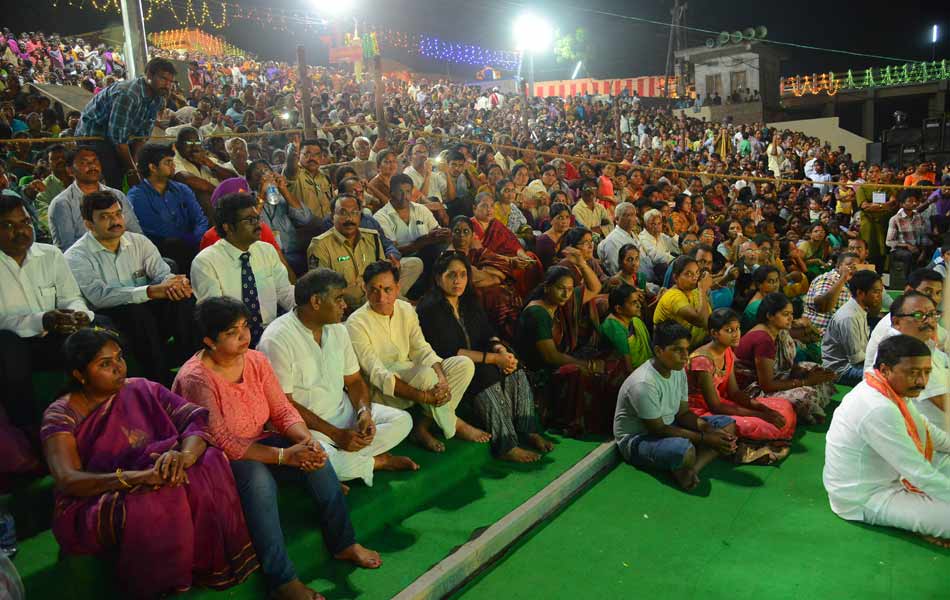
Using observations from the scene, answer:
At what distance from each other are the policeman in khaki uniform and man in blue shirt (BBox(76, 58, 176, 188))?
1.80 metres

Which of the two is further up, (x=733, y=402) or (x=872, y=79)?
(x=872, y=79)

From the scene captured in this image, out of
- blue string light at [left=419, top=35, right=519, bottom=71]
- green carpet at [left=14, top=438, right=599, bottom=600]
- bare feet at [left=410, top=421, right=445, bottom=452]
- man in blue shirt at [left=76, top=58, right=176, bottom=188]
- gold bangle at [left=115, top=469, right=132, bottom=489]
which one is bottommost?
green carpet at [left=14, top=438, right=599, bottom=600]

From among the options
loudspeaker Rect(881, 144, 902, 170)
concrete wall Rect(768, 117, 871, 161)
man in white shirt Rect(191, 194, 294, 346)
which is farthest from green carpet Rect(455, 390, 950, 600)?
concrete wall Rect(768, 117, 871, 161)

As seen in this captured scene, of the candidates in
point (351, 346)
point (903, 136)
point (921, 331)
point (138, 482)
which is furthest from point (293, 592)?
point (903, 136)

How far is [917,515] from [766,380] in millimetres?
1761

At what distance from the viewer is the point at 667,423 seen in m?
4.35

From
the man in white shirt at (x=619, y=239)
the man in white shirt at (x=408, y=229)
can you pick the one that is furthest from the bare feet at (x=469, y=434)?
the man in white shirt at (x=619, y=239)

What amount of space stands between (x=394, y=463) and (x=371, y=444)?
25 centimetres

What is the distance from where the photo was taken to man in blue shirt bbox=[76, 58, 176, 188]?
5.34m

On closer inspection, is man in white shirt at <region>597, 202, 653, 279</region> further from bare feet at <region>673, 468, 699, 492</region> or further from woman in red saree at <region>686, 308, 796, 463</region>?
bare feet at <region>673, 468, 699, 492</region>

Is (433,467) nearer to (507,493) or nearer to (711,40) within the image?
(507,493)

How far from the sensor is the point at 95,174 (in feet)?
14.3

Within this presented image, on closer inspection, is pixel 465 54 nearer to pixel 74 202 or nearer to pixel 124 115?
pixel 124 115

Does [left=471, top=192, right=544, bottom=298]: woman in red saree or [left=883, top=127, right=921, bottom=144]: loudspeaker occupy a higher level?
[left=883, top=127, right=921, bottom=144]: loudspeaker
